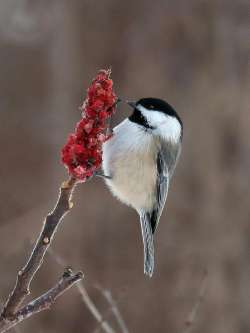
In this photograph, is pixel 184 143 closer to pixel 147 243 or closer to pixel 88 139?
pixel 147 243

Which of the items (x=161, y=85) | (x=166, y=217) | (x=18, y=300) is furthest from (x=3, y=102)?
(x=18, y=300)

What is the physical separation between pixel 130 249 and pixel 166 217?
36cm

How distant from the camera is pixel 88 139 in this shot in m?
0.94

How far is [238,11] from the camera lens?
497 centimetres

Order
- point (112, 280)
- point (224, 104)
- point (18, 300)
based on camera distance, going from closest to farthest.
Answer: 1. point (18, 300)
2. point (112, 280)
3. point (224, 104)

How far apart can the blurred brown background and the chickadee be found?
2.20 m

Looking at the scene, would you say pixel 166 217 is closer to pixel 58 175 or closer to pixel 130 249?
pixel 130 249

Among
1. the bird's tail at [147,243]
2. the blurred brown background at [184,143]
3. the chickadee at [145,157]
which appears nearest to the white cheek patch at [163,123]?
the chickadee at [145,157]

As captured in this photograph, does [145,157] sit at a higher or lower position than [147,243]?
higher

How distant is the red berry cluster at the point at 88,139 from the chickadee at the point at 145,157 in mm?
1129

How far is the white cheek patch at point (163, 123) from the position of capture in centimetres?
217

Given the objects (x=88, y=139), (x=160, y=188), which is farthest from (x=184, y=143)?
(x=88, y=139)

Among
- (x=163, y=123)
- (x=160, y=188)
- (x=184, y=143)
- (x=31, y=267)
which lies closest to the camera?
(x=31, y=267)

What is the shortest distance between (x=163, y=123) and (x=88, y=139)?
1.30 meters
